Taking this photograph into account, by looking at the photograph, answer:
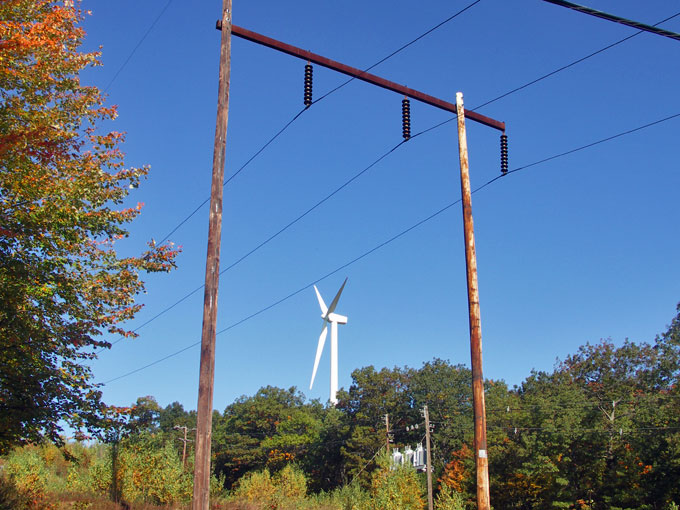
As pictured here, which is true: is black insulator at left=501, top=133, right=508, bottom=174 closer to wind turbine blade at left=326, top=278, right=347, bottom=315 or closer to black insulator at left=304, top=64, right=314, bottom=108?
black insulator at left=304, top=64, right=314, bottom=108

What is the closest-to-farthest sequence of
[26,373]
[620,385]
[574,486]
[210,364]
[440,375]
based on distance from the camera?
[210,364] → [26,373] → [574,486] → [620,385] → [440,375]

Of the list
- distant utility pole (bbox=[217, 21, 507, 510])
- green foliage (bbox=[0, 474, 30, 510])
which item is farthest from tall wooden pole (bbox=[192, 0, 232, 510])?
green foliage (bbox=[0, 474, 30, 510])

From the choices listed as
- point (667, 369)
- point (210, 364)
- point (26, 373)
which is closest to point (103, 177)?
point (26, 373)

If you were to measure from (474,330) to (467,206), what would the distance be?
9.81ft

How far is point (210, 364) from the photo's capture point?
11914mm

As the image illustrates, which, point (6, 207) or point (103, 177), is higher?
point (103, 177)

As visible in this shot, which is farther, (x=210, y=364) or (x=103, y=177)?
(x=103, y=177)

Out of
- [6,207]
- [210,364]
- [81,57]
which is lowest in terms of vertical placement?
[210,364]

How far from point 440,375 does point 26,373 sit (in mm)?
77542

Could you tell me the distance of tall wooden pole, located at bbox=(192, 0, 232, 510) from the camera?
1118cm

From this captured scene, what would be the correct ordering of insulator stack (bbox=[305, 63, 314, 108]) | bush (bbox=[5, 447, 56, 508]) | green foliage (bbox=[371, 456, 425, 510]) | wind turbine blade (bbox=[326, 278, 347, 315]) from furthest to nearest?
wind turbine blade (bbox=[326, 278, 347, 315]) < bush (bbox=[5, 447, 56, 508]) < green foliage (bbox=[371, 456, 425, 510]) < insulator stack (bbox=[305, 63, 314, 108])

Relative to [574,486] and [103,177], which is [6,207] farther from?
[574,486]

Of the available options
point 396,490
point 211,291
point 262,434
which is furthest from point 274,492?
point 211,291

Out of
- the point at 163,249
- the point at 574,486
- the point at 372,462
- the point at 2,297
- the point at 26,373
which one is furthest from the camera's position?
the point at 372,462
